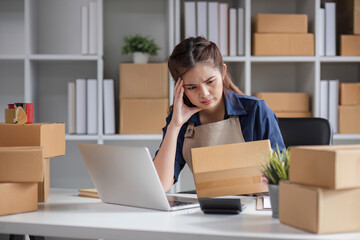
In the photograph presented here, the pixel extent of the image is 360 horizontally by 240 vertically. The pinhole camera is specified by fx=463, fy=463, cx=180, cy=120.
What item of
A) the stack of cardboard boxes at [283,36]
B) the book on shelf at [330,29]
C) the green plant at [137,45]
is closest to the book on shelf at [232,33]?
the stack of cardboard boxes at [283,36]

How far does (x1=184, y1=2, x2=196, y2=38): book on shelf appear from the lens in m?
2.77

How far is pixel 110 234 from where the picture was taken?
107 centimetres

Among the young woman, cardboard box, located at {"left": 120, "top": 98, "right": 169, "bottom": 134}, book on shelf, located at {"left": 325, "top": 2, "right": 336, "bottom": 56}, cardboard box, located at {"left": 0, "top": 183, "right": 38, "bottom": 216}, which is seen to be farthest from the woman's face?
book on shelf, located at {"left": 325, "top": 2, "right": 336, "bottom": 56}

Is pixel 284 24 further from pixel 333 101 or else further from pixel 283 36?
pixel 333 101

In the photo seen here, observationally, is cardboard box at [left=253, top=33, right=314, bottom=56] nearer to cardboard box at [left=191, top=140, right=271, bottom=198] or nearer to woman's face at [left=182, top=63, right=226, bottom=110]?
woman's face at [left=182, top=63, right=226, bottom=110]

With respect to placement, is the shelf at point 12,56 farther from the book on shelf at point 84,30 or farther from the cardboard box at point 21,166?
the cardboard box at point 21,166

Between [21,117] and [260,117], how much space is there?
0.91 m

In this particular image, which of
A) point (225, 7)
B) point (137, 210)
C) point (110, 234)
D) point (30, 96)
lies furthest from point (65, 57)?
point (110, 234)

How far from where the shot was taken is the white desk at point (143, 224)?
1014mm

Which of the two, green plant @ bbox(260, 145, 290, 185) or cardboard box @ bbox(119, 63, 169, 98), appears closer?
green plant @ bbox(260, 145, 290, 185)

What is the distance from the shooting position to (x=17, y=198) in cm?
127

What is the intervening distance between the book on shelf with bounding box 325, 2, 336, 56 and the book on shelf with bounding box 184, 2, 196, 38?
807mm

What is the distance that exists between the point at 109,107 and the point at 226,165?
1.58 m

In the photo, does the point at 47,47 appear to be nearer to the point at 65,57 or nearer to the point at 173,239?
the point at 65,57
